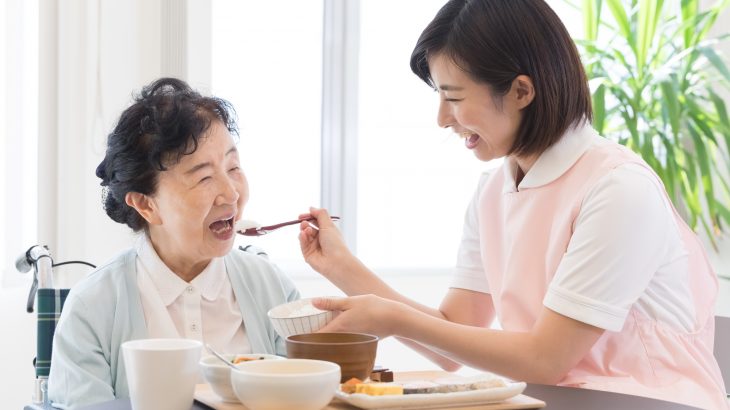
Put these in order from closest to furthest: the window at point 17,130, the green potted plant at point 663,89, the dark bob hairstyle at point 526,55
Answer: the dark bob hairstyle at point 526,55, the window at point 17,130, the green potted plant at point 663,89

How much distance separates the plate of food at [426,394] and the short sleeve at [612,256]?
358 mm

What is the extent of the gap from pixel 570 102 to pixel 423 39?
305 mm

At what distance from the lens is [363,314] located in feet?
4.60

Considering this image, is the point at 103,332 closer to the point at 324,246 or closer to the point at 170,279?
the point at 170,279

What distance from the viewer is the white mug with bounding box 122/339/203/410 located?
100cm

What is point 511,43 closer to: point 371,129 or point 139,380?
point 139,380

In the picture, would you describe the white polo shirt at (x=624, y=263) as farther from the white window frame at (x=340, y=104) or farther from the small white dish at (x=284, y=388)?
the white window frame at (x=340, y=104)

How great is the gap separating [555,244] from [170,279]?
2.37 feet

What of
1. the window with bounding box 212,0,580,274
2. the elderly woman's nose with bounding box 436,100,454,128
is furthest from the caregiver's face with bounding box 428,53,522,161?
the window with bounding box 212,0,580,274

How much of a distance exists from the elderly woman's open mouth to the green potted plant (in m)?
2.15

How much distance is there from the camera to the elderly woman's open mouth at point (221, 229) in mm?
1757

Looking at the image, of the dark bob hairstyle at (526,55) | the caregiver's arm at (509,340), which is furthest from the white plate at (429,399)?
the dark bob hairstyle at (526,55)

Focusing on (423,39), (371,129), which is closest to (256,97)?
(371,129)

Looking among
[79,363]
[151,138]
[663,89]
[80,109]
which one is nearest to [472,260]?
[151,138]
